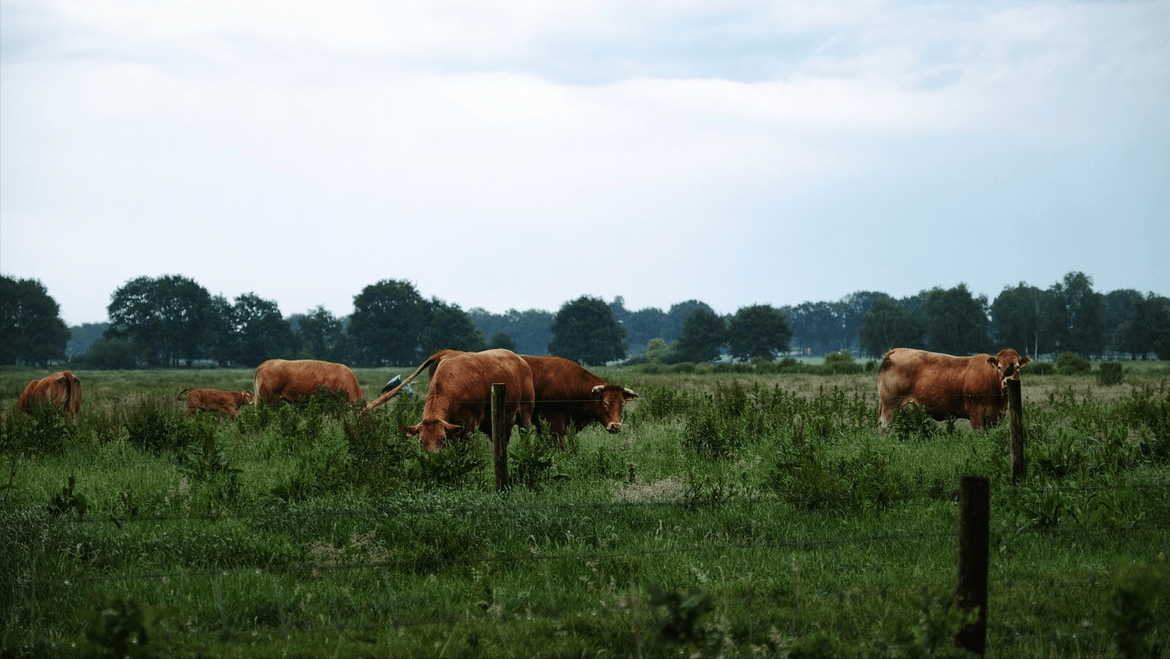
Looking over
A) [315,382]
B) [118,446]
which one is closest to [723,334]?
[315,382]

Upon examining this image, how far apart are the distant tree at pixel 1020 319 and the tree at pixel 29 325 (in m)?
102

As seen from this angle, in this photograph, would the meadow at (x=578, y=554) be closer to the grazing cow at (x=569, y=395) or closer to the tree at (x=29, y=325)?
the grazing cow at (x=569, y=395)

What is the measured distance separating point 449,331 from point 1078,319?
2753 inches

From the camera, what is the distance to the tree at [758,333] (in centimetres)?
10750

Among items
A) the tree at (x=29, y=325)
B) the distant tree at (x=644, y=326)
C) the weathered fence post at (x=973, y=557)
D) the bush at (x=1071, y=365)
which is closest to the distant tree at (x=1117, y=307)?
the bush at (x=1071, y=365)

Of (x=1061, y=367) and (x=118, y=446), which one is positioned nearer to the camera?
(x=118, y=446)

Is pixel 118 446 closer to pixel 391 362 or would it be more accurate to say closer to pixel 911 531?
pixel 911 531

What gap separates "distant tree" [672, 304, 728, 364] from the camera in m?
107

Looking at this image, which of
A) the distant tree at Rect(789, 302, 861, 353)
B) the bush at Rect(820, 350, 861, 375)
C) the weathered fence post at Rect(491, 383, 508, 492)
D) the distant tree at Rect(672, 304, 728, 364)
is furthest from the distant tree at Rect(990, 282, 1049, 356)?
the weathered fence post at Rect(491, 383, 508, 492)

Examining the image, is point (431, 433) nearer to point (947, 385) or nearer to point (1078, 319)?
point (947, 385)

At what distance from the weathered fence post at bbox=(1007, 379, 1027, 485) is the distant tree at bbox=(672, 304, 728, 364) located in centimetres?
9704

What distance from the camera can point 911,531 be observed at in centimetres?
823

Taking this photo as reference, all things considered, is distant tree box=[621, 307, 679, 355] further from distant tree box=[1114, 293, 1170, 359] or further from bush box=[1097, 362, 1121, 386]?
bush box=[1097, 362, 1121, 386]

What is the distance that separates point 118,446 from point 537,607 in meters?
10.3
